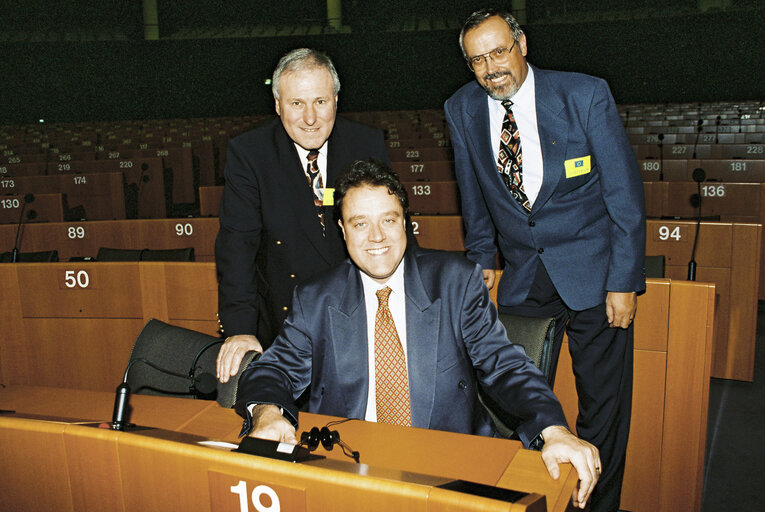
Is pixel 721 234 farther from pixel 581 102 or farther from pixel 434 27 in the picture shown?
pixel 434 27

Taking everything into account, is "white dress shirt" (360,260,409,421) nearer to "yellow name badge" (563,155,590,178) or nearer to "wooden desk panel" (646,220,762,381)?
"yellow name badge" (563,155,590,178)

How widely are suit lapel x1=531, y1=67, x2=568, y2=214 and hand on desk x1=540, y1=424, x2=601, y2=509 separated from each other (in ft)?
3.02

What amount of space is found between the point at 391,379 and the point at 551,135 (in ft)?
2.89

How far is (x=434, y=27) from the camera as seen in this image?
14.9 m

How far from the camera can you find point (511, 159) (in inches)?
80.2

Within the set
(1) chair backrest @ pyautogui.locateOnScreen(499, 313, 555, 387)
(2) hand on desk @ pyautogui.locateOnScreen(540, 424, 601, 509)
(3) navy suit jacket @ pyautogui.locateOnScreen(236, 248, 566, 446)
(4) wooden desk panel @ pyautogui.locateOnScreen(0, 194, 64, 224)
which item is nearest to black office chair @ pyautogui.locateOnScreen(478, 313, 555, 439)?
(1) chair backrest @ pyautogui.locateOnScreen(499, 313, 555, 387)

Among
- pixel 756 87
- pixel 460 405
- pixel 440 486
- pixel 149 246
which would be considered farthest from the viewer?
pixel 756 87

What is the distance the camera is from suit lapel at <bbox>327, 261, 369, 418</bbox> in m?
1.63

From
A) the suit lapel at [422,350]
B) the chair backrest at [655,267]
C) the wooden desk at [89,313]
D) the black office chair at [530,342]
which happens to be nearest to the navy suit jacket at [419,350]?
the suit lapel at [422,350]

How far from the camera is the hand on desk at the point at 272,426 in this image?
4.44 ft

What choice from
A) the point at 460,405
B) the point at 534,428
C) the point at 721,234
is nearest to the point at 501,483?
the point at 534,428

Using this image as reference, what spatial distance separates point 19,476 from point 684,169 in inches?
215

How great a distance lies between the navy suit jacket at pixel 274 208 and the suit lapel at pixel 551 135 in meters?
0.48

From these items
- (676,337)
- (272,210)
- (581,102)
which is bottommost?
(676,337)
